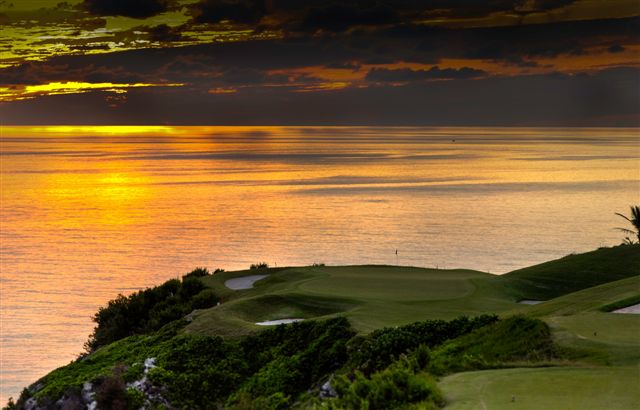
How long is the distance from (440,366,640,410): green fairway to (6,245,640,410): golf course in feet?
0.15

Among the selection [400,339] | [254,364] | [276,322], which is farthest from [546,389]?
Answer: [276,322]

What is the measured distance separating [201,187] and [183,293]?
116231mm

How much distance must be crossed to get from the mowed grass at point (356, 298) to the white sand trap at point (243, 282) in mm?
531

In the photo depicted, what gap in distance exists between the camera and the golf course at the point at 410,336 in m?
20.5

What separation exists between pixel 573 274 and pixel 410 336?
2149 centimetres

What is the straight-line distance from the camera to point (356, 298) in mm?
39438

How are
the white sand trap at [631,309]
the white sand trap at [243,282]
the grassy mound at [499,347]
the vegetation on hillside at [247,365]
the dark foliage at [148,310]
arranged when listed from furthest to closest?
the white sand trap at [243,282], the dark foliage at [148,310], the vegetation on hillside at [247,365], the white sand trap at [631,309], the grassy mound at [499,347]

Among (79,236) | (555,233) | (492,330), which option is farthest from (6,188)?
(492,330)

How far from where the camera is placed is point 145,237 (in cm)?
9656

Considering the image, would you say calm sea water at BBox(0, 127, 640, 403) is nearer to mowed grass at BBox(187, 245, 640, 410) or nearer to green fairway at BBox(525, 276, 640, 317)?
mowed grass at BBox(187, 245, 640, 410)

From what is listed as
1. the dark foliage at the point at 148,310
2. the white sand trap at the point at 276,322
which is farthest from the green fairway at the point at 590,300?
the dark foliage at the point at 148,310

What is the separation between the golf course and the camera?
2047 centimetres

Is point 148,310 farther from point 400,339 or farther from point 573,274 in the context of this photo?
point 573,274

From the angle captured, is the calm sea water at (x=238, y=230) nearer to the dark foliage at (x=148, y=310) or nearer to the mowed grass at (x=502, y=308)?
the dark foliage at (x=148, y=310)
